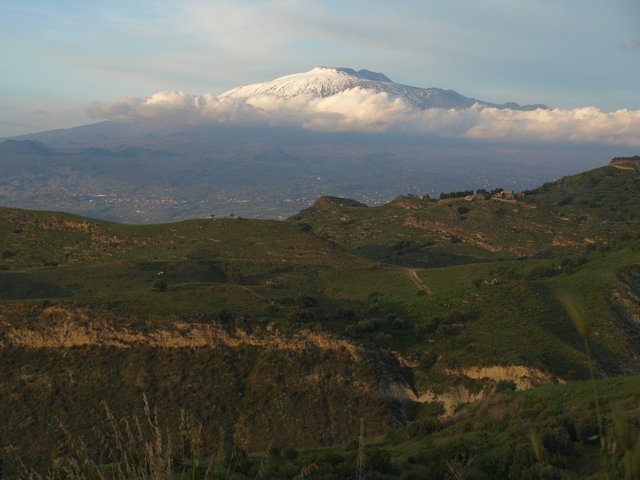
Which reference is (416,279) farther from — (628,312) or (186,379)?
(186,379)

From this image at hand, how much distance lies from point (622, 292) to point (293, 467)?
114 feet

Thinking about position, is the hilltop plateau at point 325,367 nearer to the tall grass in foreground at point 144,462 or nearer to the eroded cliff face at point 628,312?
the eroded cliff face at point 628,312

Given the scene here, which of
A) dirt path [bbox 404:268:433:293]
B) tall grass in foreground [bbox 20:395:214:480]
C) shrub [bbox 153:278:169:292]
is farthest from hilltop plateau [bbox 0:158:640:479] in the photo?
tall grass in foreground [bbox 20:395:214:480]

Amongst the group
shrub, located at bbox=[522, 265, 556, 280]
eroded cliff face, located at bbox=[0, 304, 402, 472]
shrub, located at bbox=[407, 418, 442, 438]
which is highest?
shrub, located at bbox=[522, 265, 556, 280]

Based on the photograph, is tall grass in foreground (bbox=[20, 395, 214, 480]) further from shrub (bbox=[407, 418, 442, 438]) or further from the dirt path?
the dirt path

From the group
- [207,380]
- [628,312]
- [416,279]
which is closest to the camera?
[207,380]

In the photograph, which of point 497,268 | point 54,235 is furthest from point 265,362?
point 54,235

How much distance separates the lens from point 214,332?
96.0ft

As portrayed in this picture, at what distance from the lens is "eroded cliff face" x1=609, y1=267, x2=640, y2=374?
101 ft

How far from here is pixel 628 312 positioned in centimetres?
3672

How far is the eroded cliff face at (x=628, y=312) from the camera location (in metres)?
30.7

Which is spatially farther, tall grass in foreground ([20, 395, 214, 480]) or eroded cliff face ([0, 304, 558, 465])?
eroded cliff face ([0, 304, 558, 465])

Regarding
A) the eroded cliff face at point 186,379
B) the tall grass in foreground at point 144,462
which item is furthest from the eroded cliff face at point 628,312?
the tall grass in foreground at point 144,462

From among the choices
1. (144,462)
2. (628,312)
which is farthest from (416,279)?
(144,462)
